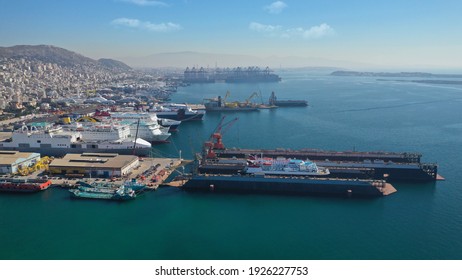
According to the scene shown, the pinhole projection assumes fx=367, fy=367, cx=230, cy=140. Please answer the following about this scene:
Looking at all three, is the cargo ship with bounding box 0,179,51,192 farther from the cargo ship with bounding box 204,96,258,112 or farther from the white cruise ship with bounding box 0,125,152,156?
the cargo ship with bounding box 204,96,258,112

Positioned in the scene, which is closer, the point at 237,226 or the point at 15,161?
the point at 237,226

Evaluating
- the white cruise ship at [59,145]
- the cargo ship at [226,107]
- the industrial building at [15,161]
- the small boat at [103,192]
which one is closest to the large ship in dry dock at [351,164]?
→ the small boat at [103,192]

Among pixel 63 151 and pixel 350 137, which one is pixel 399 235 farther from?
pixel 63 151

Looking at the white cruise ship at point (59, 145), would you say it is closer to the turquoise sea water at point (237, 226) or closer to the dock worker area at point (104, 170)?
the dock worker area at point (104, 170)

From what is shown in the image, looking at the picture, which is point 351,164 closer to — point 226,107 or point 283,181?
point 283,181

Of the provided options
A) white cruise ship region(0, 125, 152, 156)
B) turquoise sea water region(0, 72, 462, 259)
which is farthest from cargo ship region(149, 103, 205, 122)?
turquoise sea water region(0, 72, 462, 259)

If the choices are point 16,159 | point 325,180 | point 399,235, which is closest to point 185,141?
point 16,159

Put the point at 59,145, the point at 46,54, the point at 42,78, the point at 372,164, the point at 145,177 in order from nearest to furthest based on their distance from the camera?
the point at 145,177 < the point at 372,164 < the point at 59,145 < the point at 42,78 < the point at 46,54

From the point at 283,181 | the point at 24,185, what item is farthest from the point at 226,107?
the point at 24,185
